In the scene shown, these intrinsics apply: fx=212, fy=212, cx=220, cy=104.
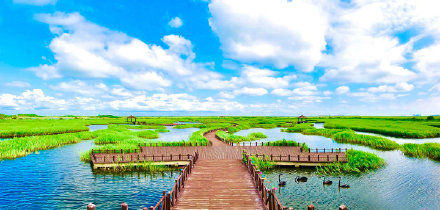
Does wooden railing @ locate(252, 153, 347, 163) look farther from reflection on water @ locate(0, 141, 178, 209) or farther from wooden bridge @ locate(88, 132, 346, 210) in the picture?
reflection on water @ locate(0, 141, 178, 209)

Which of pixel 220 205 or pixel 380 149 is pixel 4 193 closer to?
pixel 220 205

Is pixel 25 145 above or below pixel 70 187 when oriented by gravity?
above

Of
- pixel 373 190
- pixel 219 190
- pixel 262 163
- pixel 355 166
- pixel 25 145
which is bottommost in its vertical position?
pixel 373 190

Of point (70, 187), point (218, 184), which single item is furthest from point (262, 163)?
point (70, 187)

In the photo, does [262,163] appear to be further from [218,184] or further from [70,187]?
[70,187]

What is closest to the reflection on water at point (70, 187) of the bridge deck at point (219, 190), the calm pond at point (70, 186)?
Result: the calm pond at point (70, 186)

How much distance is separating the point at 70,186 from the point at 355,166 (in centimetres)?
3021

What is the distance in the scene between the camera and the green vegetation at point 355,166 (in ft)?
78.8

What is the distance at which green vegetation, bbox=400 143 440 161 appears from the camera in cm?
3063

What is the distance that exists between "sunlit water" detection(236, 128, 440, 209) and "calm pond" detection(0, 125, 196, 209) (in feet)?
38.4

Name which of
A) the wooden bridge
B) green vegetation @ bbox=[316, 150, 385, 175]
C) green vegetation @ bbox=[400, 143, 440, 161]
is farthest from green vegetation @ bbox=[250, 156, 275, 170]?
green vegetation @ bbox=[400, 143, 440, 161]

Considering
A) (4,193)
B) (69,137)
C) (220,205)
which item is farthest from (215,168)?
(69,137)

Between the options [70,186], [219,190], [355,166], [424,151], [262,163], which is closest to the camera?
[219,190]

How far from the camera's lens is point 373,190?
19.1 metres
